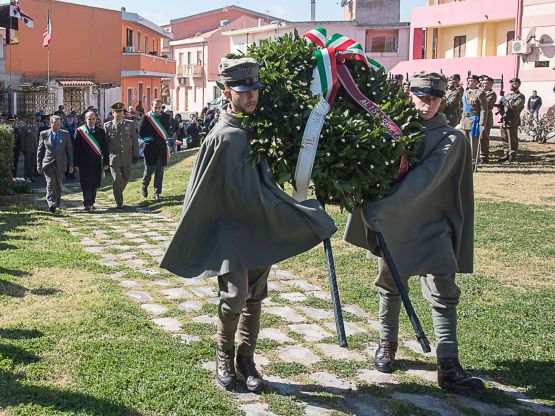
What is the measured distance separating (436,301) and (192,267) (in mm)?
1701

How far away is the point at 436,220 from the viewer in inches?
208

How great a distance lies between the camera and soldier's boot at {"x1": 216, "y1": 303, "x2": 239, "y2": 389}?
16.4ft

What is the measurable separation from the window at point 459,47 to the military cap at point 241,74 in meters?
37.6

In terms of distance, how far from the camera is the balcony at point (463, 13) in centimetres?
3656

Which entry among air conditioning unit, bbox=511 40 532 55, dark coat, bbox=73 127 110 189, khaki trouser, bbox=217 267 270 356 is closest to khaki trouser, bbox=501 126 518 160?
dark coat, bbox=73 127 110 189

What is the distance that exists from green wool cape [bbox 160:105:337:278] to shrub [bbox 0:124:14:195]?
36.8 feet

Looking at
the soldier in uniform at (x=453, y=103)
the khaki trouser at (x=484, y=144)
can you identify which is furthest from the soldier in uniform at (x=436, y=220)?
the khaki trouser at (x=484, y=144)

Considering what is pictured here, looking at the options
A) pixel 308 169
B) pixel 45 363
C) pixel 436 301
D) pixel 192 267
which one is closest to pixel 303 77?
pixel 308 169

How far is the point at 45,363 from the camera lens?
534 centimetres

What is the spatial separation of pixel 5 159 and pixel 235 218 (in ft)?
38.4

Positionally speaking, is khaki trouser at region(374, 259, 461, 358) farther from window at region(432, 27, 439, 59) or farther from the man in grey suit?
window at region(432, 27, 439, 59)

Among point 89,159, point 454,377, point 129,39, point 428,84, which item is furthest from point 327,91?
point 129,39

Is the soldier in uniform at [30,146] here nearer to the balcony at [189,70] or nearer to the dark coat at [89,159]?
the dark coat at [89,159]

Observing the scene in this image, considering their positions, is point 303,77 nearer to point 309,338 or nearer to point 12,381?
point 309,338
